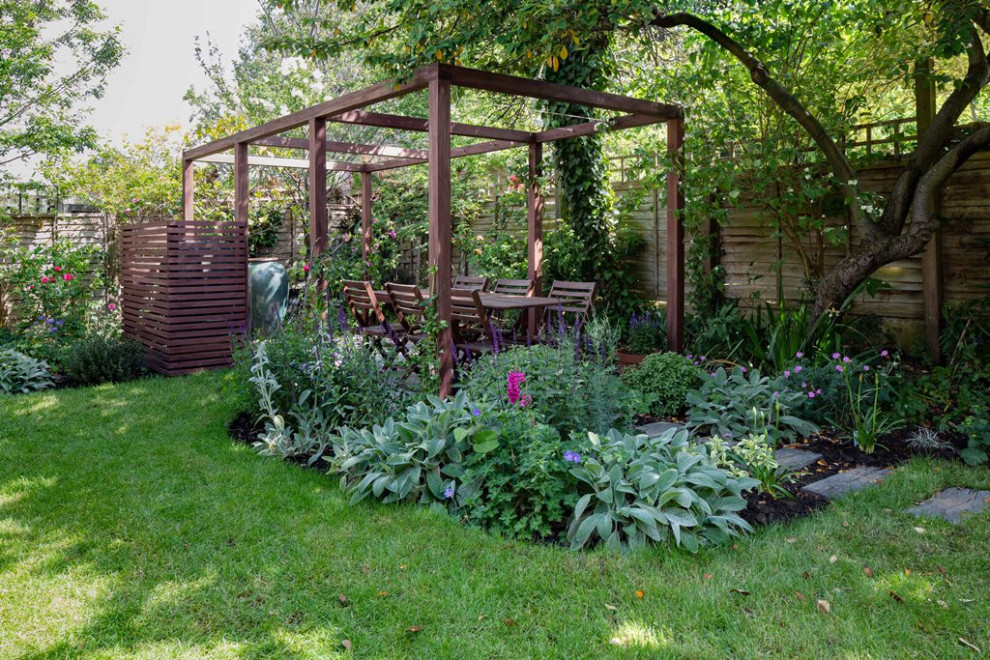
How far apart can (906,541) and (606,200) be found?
5.97 metres

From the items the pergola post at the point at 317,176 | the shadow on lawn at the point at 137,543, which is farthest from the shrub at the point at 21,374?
the pergola post at the point at 317,176

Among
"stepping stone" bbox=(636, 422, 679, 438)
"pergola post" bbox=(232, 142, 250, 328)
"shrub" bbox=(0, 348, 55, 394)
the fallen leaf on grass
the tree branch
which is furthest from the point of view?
"pergola post" bbox=(232, 142, 250, 328)

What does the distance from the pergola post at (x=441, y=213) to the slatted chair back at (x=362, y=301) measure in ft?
3.70

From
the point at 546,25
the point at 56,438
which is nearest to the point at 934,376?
the point at 546,25

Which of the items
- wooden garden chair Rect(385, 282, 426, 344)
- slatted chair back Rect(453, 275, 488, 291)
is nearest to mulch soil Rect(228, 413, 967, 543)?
wooden garden chair Rect(385, 282, 426, 344)

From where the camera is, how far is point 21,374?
652cm

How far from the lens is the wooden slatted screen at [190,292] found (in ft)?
23.3

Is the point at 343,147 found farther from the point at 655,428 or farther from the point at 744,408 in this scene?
the point at 744,408

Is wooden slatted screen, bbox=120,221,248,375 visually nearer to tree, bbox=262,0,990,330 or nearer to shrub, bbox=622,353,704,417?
tree, bbox=262,0,990,330

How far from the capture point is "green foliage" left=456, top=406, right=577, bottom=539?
10.4 ft

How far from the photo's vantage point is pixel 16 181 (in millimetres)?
9734

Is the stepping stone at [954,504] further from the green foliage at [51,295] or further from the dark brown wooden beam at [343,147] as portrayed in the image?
the green foliage at [51,295]

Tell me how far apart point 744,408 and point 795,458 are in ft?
1.67

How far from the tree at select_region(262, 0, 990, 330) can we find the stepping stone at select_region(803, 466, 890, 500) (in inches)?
78.9
